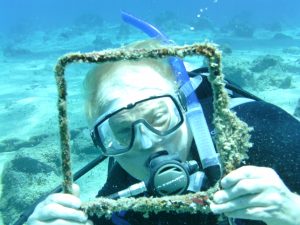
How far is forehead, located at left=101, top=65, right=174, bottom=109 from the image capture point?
242 cm

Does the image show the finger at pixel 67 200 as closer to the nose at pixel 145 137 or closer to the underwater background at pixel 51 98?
the nose at pixel 145 137

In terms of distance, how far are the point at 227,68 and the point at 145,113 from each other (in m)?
11.0

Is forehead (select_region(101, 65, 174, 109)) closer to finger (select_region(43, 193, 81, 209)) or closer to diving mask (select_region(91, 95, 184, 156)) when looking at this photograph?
diving mask (select_region(91, 95, 184, 156))

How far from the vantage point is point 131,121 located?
96.0 inches

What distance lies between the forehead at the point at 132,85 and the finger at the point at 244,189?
3.46 ft

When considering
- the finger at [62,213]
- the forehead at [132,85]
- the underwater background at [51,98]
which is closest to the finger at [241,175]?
the underwater background at [51,98]

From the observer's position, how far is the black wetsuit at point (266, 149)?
2219 millimetres

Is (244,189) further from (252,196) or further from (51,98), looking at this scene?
(51,98)

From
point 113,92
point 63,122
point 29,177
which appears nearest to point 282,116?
point 113,92

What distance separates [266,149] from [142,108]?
0.91 m

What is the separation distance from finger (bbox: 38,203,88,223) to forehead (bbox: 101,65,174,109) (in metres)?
0.88

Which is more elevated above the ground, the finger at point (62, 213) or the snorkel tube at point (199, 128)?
the snorkel tube at point (199, 128)

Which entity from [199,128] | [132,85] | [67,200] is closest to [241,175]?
[199,128]

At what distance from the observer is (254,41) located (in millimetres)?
24188
